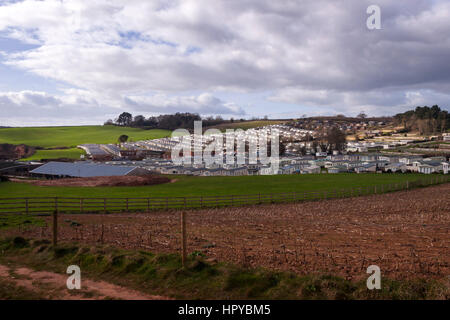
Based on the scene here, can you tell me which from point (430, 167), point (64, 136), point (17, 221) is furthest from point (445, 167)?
point (64, 136)

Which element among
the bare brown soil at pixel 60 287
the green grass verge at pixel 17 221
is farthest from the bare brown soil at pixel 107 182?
the bare brown soil at pixel 60 287

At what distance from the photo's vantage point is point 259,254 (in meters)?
10.2

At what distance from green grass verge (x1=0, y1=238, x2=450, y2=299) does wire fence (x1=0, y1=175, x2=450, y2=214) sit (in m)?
14.2

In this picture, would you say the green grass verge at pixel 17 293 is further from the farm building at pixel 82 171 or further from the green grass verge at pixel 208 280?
the farm building at pixel 82 171

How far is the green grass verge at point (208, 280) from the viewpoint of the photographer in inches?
274

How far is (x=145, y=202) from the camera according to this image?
29031 millimetres

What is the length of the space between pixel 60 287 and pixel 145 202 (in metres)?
21.2

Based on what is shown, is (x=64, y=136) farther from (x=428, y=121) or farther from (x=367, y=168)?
(x=428, y=121)

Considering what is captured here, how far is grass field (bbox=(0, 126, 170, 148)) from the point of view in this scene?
14188cm

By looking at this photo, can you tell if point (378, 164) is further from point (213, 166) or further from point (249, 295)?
point (249, 295)

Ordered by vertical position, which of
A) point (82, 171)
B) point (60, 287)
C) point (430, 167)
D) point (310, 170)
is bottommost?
point (310, 170)
